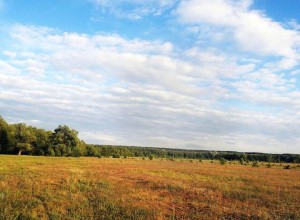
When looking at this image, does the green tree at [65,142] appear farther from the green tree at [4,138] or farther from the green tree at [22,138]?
the green tree at [4,138]

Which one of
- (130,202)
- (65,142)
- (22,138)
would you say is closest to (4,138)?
(22,138)

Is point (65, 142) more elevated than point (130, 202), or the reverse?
point (65, 142)

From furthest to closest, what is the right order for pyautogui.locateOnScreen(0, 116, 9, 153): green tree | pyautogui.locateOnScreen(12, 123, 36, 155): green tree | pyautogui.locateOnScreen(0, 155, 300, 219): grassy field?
1. pyautogui.locateOnScreen(0, 116, 9, 153): green tree
2. pyautogui.locateOnScreen(12, 123, 36, 155): green tree
3. pyautogui.locateOnScreen(0, 155, 300, 219): grassy field

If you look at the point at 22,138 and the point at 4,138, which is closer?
the point at 22,138

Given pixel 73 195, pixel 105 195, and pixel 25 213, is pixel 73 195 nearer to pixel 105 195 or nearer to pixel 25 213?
pixel 105 195

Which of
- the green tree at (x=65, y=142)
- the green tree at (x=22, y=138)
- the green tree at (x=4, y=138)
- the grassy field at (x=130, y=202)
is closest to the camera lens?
the grassy field at (x=130, y=202)

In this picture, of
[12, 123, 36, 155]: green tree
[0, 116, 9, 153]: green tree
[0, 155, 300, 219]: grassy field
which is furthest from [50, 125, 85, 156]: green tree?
[0, 155, 300, 219]: grassy field

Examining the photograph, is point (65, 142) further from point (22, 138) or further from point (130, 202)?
point (130, 202)

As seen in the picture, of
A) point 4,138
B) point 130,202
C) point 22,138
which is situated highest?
point 22,138

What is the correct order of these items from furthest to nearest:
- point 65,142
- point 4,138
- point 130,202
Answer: point 65,142
point 4,138
point 130,202

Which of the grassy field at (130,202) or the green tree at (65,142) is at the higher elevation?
the green tree at (65,142)

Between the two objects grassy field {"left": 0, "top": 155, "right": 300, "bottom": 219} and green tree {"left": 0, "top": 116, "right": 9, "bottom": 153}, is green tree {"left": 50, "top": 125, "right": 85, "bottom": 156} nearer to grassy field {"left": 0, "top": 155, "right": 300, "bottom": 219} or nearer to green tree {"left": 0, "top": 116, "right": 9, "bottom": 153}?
green tree {"left": 0, "top": 116, "right": 9, "bottom": 153}

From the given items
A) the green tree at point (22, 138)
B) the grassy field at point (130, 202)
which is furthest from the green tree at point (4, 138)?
the grassy field at point (130, 202)

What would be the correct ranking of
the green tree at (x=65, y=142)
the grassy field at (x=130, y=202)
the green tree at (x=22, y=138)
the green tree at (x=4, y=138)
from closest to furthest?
the grassy field at (x=130, y=202) < the green tree at (x=22, y=138) < the green tree at (x=4, y=138) < the green tree at (x=65, y=142)
